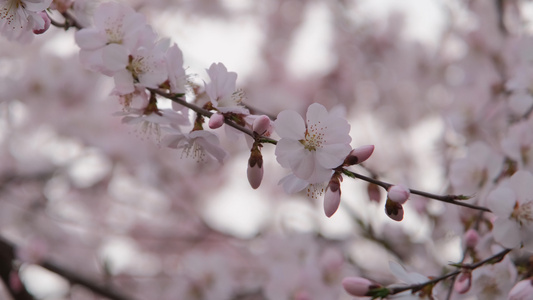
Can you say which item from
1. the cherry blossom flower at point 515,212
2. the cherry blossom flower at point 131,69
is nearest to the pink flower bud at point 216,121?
the cherry blossom flower at point 131,69

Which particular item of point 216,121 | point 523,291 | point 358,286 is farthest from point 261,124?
point 523,291

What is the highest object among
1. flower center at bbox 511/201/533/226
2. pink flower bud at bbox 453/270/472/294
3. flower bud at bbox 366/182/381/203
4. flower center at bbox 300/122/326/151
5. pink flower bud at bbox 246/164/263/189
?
flower bud at bbox 366/182/381/203

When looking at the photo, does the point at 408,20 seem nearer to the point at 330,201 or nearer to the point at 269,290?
the point at 269,290

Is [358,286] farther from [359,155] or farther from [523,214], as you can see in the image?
[523,214]

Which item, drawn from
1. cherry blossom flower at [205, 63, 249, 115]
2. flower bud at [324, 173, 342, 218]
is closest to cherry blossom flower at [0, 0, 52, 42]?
cherry blossom flower at [205, 63, 249, 115]

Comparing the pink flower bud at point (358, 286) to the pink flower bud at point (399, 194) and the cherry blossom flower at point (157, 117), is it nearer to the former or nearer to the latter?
the pink flower bud at point (399, 194)

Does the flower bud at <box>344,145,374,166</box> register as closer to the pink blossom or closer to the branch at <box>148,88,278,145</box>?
the branch at <box>148,88,278,145</box>

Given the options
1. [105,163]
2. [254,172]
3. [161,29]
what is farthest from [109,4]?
[161,29]
